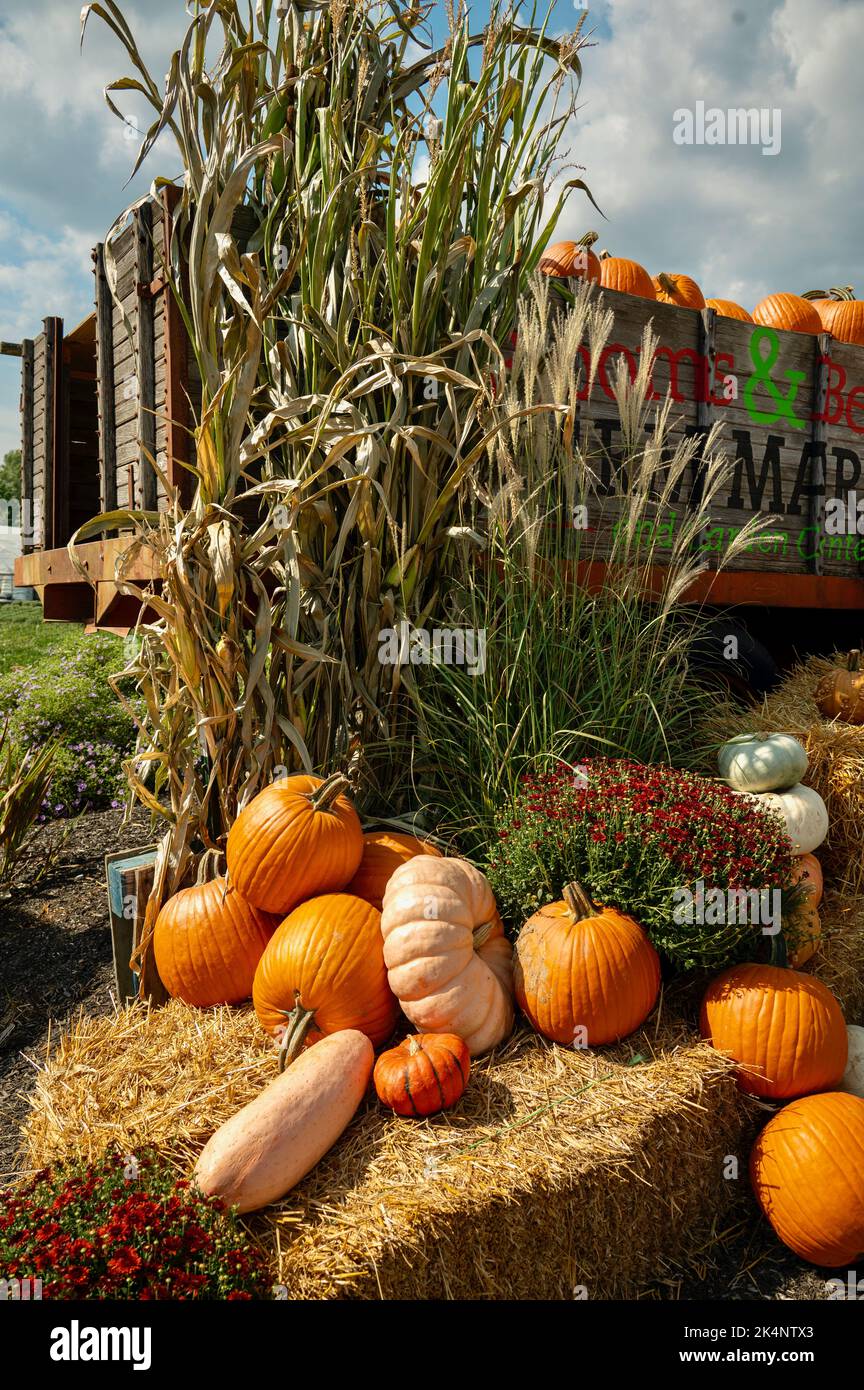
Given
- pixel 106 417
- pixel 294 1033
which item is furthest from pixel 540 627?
pixel 106 417

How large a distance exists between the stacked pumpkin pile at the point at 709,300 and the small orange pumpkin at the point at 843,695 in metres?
1.65

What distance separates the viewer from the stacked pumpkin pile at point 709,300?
172 inches

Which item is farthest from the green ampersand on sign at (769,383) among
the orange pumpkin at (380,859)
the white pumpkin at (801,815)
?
the orange pumpkin at (380,859)

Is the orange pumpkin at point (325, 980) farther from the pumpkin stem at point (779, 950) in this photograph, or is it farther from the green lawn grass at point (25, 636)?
the green lawn grass at point (25, 636)

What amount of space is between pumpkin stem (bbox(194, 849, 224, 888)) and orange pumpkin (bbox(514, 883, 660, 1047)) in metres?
0.97

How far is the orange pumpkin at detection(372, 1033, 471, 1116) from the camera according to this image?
2.00 meters

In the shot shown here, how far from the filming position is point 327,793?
8.26 ft

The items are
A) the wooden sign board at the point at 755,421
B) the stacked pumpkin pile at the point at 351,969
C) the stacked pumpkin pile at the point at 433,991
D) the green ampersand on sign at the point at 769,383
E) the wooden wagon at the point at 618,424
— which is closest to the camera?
the stacked pumpkin pile at the point at 351,969

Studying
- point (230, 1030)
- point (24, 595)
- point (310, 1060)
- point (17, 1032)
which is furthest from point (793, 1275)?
point (24, 595)

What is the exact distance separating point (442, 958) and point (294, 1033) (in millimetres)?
402

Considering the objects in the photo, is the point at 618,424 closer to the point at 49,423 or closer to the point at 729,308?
the point at 729,308
